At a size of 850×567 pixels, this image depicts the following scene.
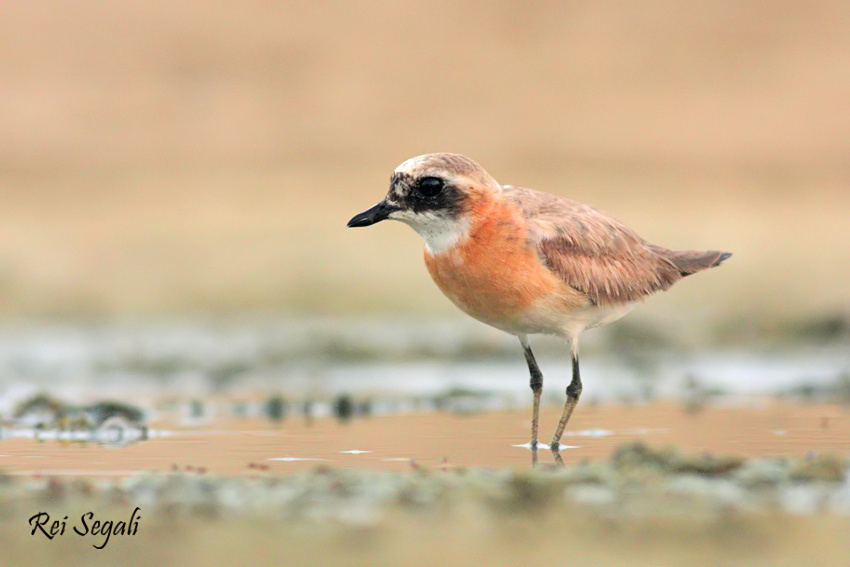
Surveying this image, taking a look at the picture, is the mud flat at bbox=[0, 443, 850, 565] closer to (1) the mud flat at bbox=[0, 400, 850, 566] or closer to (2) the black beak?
(1) the mud flat at bbox=[0, 400, 850, 566]

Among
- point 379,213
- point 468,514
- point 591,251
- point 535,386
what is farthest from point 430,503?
point 591,251

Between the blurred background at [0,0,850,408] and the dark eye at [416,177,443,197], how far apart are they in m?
8.45

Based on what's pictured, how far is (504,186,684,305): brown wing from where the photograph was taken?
29.6ft

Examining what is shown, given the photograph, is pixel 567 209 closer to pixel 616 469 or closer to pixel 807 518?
pixel 616 469

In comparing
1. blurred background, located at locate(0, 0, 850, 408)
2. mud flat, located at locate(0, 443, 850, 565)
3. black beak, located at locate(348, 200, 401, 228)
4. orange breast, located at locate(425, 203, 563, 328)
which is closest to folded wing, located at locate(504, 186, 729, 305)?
orange breast, located at locate(425, 203, 563, 328)

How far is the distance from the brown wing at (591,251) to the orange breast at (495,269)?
0.44 ft

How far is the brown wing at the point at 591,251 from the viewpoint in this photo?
9030 millimetres

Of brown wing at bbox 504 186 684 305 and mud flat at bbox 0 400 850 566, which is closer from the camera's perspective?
mud flat at bbox 0 400 850 566

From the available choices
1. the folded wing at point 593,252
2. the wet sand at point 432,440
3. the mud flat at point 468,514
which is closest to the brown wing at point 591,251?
the folded wing at point 593,252

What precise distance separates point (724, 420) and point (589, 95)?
38.5 ft

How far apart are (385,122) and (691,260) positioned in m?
10.5

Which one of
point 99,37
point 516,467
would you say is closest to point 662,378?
point 516,467

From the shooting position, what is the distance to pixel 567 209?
374 inches

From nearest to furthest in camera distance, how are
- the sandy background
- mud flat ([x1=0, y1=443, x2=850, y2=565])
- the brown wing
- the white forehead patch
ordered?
1. mud flat ([x1=0, y1=443, x2=850, y2=565])
2. the white forehead patch
3. the brown wing
4. the sandy background
